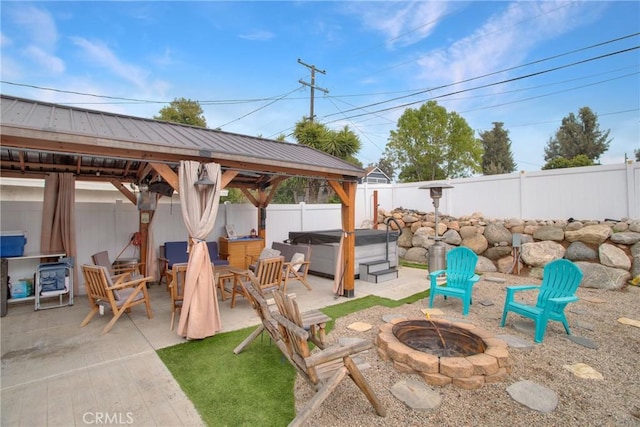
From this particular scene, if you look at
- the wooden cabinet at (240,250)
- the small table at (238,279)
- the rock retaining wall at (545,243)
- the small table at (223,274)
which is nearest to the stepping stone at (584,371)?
the small table at (238,279)

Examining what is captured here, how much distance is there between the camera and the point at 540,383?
2707mm

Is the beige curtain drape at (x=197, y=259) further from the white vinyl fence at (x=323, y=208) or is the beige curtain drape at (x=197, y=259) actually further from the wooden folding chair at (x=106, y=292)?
the white vinyl fence at (x=323, y=208)

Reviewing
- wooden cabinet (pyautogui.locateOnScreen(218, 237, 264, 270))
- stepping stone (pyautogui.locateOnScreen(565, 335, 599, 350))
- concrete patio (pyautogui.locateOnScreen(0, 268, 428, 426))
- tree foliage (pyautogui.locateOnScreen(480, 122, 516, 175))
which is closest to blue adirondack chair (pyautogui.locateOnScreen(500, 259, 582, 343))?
stepping stone (pyautogui.locateOnScreen(565, 335, 599, 350))

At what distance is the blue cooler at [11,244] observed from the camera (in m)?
4.59

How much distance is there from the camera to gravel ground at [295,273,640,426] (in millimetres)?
2234

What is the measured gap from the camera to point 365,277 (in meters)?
7.04

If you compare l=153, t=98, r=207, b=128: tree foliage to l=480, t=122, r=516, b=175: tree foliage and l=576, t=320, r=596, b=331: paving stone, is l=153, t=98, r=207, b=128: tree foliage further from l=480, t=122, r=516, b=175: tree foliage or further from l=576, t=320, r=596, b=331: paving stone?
l=480, t=122, r=516, b=175: tree foliage

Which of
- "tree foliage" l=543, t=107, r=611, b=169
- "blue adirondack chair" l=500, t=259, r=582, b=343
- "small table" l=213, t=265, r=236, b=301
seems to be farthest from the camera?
"tree foliage" l=543, t=107, r=611, b=169

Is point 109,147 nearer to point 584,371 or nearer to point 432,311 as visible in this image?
point 432,311

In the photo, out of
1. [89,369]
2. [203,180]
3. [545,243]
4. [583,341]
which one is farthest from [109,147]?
[545,243]

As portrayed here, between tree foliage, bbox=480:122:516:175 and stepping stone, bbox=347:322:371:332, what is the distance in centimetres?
2843

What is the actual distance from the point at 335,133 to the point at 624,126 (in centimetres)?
1981

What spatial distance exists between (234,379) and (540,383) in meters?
2.74

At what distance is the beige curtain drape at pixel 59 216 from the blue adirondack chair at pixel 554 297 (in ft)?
24.2
